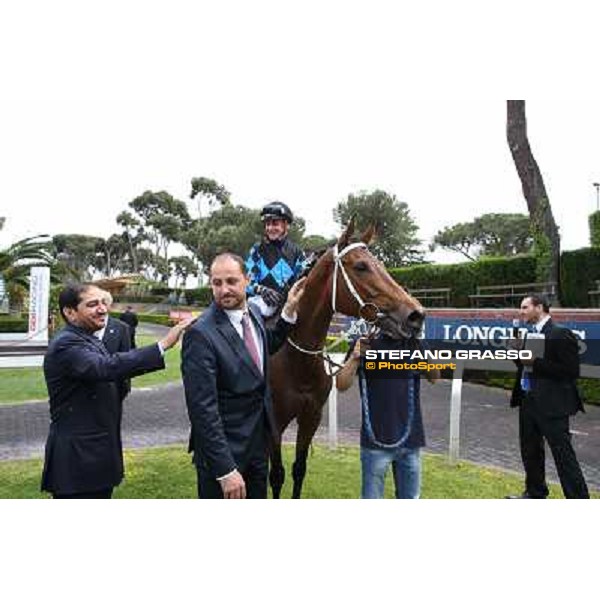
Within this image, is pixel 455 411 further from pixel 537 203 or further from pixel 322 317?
pixel 537 203

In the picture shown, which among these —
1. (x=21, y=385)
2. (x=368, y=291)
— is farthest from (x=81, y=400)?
(x=21, y=385)

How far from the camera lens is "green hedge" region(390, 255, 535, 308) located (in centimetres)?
421

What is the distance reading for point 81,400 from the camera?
2471 mm

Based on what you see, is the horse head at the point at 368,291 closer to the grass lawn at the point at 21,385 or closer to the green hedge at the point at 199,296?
the green hedge at the point at 199,296

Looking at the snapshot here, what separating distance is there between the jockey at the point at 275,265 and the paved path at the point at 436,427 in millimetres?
1661

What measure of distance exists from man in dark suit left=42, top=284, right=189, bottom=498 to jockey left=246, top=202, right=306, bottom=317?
3.51ft

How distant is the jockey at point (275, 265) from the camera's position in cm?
345

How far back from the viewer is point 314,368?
3.36 metres

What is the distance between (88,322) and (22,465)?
9.89 ft

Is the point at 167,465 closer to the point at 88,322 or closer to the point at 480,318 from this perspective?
the point at 88,322

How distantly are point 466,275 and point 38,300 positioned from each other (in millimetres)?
4012

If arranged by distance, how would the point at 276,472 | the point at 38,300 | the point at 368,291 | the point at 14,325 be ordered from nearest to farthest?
1. the point at 368,291
2. the point at 276,472
3. the point at 38,300
4. the point at 14,325

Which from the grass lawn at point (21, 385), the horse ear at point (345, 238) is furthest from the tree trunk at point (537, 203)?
the grass lawn at point (21, 385)
